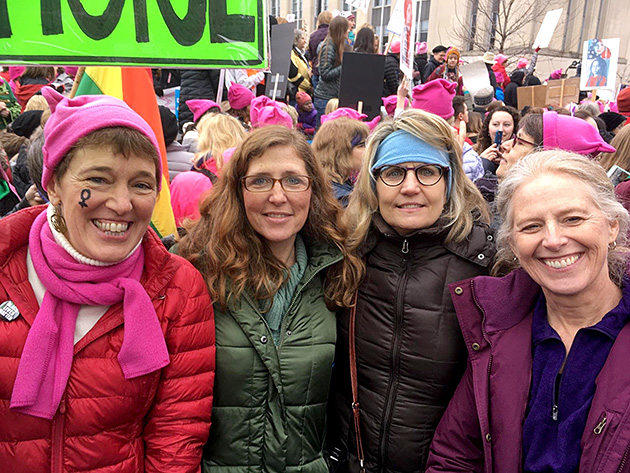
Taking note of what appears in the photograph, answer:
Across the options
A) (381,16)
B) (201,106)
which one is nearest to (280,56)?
(201,106)

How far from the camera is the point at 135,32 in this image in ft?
7.63

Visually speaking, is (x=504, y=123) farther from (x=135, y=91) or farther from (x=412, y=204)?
(x=135, y=91)

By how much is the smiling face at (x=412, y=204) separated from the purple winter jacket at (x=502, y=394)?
343 millimetres

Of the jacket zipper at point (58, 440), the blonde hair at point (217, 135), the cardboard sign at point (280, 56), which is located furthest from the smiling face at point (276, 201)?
the cardboard sign at point (280, 56)

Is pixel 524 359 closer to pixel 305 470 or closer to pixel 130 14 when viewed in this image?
pixel 305 470

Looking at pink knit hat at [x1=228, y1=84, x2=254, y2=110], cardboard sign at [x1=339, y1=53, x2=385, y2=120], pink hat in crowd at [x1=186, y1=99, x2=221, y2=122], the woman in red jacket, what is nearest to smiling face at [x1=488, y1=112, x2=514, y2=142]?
cardboard sign at [x1=339, y1=53, x2=385, y2=120]

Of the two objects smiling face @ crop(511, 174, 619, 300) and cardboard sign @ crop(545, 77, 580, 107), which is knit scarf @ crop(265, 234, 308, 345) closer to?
smiling face @ crop(511, 174, 619, 300)

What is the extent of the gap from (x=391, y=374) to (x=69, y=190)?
145 cm

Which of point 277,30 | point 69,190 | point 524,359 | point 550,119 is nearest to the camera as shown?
point 69,190

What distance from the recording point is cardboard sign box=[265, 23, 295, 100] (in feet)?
20.6

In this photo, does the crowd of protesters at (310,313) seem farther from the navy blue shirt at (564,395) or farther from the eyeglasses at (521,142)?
the eyeglasses at (521,142)

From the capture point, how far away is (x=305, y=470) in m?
2.22

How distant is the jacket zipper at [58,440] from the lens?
69.0 inches

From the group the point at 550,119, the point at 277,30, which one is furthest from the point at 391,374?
the point at 277,30
